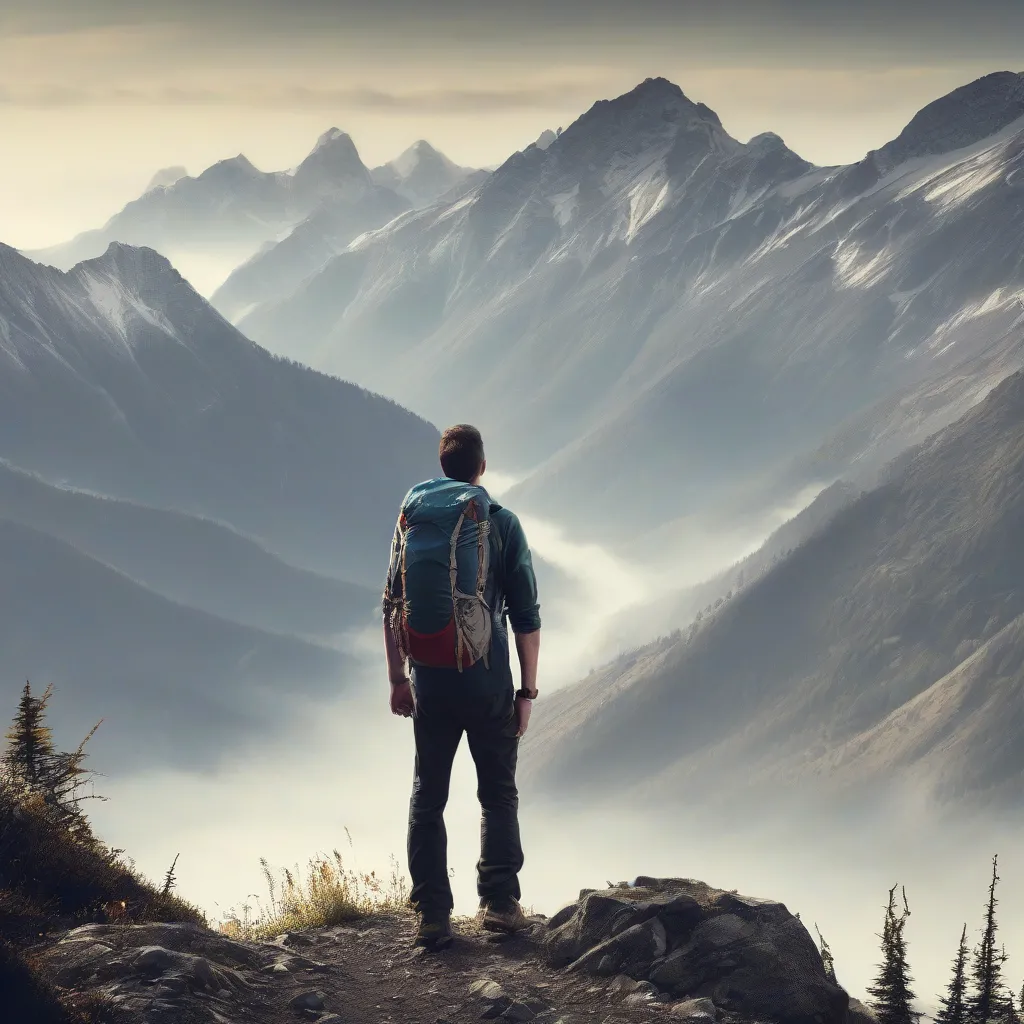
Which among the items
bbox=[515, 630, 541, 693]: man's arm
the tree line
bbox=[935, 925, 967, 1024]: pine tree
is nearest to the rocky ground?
the tree line

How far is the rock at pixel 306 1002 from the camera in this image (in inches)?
459

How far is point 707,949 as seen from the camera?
12.2m

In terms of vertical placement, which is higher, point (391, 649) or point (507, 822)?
point (391, 649)

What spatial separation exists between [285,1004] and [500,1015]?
1.92 meters

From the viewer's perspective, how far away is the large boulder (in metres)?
11.6

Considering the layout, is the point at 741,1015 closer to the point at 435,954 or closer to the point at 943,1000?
the point at 943,1000

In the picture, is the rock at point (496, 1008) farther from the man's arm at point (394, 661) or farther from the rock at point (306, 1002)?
the man's arm at point (394, 661)

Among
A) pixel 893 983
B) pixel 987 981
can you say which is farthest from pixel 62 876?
pixel 987 981

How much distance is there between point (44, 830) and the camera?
13.1m

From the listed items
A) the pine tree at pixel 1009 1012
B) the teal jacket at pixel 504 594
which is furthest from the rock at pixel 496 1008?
the pine tree at pixel 1009 1012

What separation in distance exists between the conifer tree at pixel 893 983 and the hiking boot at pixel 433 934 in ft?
13.5

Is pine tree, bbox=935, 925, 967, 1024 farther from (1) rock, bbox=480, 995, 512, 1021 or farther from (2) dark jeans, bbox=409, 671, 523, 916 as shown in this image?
(2) dark jeans, bbox=409, 671, 523, 916

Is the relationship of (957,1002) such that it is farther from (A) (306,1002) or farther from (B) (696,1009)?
(A) (306,1002)

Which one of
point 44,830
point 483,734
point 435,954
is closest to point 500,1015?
point 435,954
